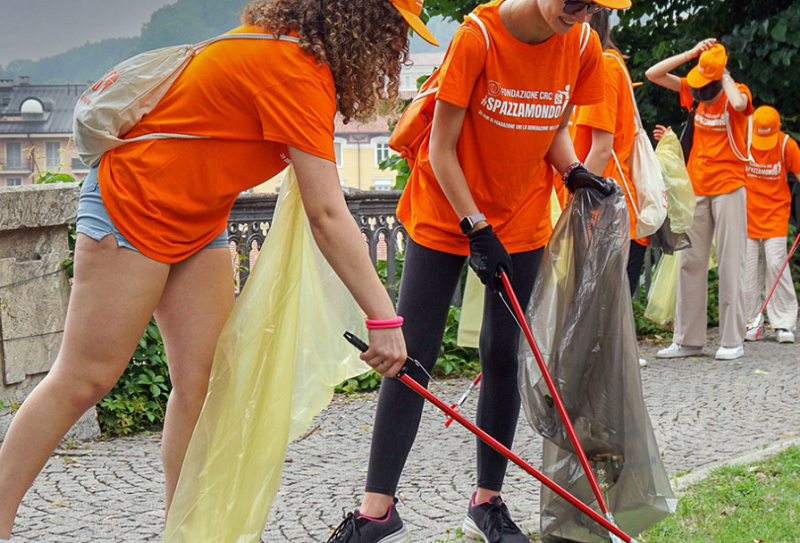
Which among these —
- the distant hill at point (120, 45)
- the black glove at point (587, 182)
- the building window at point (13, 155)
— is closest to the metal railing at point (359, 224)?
the black glove at point (587, 182)

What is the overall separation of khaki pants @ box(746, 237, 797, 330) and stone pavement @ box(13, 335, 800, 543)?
1.78m

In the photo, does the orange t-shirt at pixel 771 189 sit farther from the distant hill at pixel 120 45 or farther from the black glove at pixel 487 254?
the distant hill at pixel 120 45

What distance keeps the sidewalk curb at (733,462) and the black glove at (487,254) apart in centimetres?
147

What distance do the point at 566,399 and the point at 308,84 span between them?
1421 mm

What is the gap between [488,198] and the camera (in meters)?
3.09

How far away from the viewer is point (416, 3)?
236cm

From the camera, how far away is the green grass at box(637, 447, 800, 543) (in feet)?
10.2

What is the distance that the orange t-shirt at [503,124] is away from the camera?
9.34 ft

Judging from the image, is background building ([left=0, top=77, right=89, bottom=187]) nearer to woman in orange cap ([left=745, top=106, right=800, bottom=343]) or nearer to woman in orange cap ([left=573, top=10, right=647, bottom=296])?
woman in orange cap ([left=745, top=106, right=800, bottom=343])

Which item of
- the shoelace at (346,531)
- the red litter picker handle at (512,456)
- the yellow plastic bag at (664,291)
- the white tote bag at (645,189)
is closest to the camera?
the red litter picker handle at (512,456)

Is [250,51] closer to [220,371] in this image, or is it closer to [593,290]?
[220,371]

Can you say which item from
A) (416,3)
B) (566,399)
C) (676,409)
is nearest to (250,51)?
(416,3)

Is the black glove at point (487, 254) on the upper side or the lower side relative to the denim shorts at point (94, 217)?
lower

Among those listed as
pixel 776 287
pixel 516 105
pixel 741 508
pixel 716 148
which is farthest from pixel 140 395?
pixel 776 287
